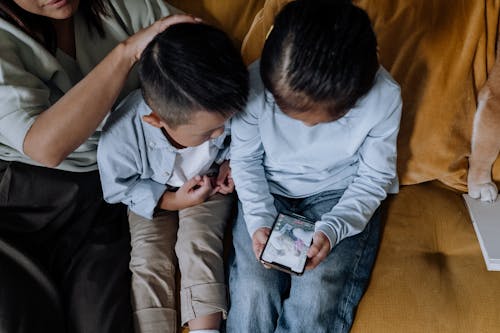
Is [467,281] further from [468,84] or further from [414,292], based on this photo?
[468,84]

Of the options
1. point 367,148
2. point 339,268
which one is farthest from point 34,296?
point 367,148

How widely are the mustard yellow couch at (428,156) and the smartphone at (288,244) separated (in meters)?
0.18

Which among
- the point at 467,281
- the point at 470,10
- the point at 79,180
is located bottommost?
the point at 467,281

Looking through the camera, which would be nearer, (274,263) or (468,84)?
(274,263)

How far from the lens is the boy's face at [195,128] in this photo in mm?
881

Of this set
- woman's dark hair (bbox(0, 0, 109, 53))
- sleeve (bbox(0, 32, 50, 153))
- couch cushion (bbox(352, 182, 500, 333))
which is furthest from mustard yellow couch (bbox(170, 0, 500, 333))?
sleeve (bbox(0, 32, 50, 153))

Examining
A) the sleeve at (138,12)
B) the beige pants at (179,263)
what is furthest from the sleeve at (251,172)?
the sleeve at (138,12)

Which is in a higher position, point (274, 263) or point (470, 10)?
point (470, 10)

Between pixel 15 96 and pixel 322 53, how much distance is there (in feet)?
1.83

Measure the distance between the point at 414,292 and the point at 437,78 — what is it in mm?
457

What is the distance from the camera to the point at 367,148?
1007mm

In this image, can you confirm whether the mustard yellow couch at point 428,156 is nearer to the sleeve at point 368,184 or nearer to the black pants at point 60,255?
the sleeve at point 368,184

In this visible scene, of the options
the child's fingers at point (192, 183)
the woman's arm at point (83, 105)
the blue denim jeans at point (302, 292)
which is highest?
the woman's arm at point (83, 105)

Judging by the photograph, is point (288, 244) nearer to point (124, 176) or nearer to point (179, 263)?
point (179, 263)
